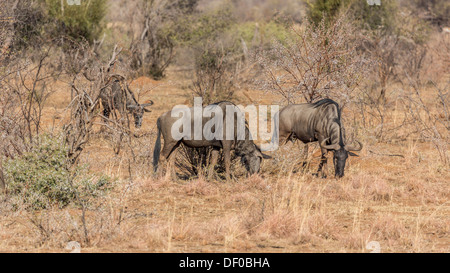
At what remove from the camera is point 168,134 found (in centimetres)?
955

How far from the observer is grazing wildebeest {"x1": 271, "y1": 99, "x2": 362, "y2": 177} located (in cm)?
1020

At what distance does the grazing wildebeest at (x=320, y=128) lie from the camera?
10195 millimetres

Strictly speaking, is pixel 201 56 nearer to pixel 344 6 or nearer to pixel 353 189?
pixel 344 6

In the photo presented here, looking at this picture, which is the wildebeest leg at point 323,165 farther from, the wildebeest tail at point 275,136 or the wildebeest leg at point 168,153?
the wildebeest leg at point 168,153

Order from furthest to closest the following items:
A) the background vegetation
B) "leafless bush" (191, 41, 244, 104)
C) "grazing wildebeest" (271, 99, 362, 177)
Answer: "leafless bush" (191, 41, 244, 104) < "grazing wildebeest" (271, 99, 362, 177) < the background vegetation

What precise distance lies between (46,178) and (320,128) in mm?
4625

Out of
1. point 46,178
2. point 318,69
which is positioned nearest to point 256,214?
point 46,178

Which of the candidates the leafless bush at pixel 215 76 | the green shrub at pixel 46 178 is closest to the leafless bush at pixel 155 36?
the leafless bush at pixel 215 76

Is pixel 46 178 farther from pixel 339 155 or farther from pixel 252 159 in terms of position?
pixel 339 155

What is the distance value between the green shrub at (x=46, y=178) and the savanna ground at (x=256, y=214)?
9.1 inches

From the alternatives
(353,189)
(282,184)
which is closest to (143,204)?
(282,184)

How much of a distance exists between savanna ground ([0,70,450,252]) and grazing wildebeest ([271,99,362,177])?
1.01ft

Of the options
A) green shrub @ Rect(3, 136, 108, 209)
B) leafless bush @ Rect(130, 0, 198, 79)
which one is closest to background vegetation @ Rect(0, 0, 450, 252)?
green shrub @ Rect(3, 136, 108, 209)

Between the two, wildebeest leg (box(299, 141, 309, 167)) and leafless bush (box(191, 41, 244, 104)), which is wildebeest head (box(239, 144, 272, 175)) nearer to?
wildebeest leg (box(299, 141, 309, 167))
